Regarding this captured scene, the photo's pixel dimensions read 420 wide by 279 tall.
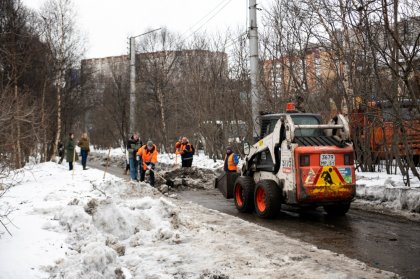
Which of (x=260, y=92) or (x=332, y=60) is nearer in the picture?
(x=332, y=60)

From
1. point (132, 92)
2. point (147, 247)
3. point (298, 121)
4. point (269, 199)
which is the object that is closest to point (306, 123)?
point (298, 121)

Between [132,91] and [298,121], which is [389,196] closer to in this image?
[298,121]

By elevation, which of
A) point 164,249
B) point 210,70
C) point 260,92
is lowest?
point 164,249

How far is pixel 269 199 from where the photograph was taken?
925 cm

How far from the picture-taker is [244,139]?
21500mm

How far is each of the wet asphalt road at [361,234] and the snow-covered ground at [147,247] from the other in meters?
0.41

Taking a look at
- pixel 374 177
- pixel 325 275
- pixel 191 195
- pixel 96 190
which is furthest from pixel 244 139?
pixel 325 275

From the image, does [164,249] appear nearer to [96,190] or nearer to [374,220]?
[374,220]

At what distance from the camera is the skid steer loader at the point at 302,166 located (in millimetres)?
8716

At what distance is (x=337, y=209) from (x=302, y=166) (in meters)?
1.75

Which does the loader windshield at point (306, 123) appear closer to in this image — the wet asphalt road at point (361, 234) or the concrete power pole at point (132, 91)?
the wet asphalt road at point (361, 234)

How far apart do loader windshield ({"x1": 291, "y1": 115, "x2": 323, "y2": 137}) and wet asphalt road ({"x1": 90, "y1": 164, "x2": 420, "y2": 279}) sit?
6.05ft

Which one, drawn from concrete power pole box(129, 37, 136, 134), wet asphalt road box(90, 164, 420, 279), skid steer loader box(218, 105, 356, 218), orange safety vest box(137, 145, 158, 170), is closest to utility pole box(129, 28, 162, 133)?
concrete power pole box(129, 37, 136, 134)

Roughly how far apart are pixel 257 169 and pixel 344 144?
2271mm
